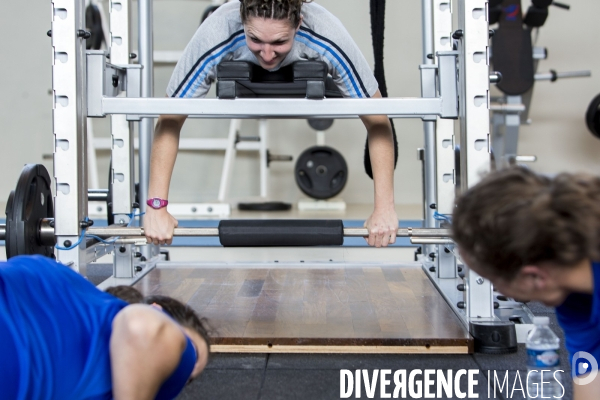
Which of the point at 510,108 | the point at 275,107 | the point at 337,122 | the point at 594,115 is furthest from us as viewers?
the point at 337,122

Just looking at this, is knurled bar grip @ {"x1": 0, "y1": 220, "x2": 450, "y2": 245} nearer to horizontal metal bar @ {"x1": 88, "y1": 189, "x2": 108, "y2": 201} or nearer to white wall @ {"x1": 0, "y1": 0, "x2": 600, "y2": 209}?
horizontal metal bar @ {"x1": 88, "y1": 189, "x2": 108, "y2": 201}

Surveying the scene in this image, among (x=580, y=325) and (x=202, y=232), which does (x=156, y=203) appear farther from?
(x=580, y=325)

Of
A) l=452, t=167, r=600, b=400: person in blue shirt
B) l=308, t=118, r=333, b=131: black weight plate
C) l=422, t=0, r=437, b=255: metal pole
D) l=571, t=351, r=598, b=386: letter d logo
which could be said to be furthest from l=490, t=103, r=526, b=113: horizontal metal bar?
l=452, t=167, r=600, b=400: person in blue shirt

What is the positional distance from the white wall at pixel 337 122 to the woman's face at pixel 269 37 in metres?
3.67

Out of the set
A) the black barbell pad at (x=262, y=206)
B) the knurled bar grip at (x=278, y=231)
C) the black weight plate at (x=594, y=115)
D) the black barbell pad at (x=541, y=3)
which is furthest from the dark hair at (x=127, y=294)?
the black weight plate at (x=594, y=115)

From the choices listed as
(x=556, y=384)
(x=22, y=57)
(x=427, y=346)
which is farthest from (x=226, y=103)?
(x=22, y=57)

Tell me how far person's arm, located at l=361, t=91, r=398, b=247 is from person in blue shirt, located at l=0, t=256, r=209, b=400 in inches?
31.7

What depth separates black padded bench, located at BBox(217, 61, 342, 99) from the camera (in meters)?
1.62

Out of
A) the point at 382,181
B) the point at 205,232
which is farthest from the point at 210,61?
the point at 382,181

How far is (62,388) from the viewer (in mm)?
873

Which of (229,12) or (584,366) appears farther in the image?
(229,12)

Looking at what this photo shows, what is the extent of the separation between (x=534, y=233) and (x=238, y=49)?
1176 millimetres

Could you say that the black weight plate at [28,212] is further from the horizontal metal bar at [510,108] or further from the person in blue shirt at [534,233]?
the horizontal metal bar at [510,108]

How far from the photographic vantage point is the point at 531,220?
74 cm
